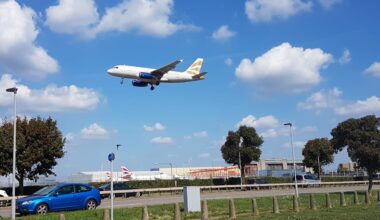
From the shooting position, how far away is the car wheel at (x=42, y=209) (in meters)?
22.8

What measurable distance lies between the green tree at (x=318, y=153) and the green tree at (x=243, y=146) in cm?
1803

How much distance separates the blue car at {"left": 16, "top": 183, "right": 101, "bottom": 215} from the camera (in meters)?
22.9

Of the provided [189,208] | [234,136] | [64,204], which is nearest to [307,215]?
[189,208]

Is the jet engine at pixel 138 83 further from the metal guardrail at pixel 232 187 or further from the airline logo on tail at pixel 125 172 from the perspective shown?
Answer: the airline logo on tail at pixel 125 172

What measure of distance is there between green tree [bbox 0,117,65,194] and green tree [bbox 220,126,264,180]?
1297 inches

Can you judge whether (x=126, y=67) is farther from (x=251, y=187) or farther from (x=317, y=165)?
(x=317, y=165)

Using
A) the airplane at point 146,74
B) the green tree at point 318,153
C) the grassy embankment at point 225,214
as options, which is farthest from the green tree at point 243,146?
the grassy embankment at point 225,214

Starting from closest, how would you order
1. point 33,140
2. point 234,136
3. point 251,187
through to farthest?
point 33,140 → point 251,187 → point 234,136

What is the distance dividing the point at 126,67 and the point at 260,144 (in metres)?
34.9

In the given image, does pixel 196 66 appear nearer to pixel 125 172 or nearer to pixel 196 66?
pixel 196 66

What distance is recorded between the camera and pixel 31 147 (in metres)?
43.8

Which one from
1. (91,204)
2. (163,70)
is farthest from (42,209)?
(163,70)

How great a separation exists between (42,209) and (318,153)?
235 feet

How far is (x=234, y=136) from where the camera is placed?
74.1 metres
